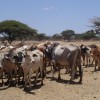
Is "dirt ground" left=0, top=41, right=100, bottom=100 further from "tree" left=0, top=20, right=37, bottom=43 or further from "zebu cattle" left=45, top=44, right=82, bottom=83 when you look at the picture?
"tree" left=0, top=20, right=37, bottom=43

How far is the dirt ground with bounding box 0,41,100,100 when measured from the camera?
12.5 metres

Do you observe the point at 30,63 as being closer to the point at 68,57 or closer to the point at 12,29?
the point at 68,57

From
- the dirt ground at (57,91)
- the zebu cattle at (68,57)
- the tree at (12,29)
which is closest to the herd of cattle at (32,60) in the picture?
the zebu cattle at (68,57)

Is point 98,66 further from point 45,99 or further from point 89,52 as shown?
point 45,99

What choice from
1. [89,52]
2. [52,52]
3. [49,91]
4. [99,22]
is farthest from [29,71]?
[99,22]

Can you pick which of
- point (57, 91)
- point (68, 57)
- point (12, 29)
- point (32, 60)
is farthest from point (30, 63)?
point (12, 29)

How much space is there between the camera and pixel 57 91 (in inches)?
530

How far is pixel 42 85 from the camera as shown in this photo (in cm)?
1482

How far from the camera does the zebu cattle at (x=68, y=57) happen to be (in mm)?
15602

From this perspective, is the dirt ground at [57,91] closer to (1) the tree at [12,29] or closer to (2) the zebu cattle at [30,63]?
(2) the zebu cattle at [30,63]

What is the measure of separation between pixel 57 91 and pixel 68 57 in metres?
2.70

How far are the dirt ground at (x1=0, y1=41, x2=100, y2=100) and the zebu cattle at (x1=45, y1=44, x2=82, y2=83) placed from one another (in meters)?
0.78

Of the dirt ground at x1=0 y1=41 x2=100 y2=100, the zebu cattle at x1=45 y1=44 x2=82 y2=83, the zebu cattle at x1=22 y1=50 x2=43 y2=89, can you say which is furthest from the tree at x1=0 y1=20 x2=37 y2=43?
the zebu cattle at x1=22 y1=50 x2=43 y2=89

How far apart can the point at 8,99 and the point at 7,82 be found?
10.8ft
